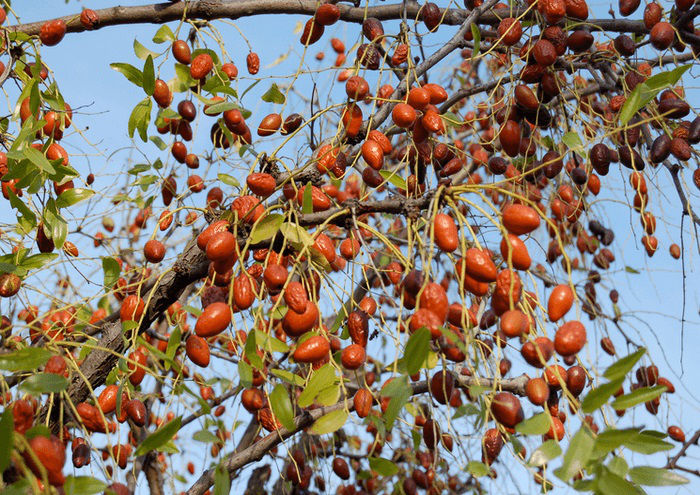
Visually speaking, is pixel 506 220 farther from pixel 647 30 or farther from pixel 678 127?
pixel 647 30

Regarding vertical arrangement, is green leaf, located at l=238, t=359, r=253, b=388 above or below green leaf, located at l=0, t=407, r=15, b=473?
above

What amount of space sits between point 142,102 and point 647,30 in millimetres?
1806

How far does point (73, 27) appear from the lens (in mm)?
2434

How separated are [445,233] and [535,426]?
39cm

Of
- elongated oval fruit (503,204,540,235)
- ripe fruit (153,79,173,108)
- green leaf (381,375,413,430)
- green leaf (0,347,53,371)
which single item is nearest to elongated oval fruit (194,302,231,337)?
green leaf (0,347,53,371)

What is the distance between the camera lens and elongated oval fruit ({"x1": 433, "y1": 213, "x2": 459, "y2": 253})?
1208 mm

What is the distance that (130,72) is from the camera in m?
1.95

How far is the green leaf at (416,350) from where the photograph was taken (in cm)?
106

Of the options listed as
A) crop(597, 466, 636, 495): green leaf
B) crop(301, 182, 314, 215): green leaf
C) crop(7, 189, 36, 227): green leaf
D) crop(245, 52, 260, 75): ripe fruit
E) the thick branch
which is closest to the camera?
crop(597, 466, 636, 495): green leaf

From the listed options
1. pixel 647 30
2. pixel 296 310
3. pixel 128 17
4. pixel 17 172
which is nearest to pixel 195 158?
pixel 128 17

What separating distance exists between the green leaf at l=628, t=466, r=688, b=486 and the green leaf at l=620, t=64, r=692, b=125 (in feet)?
2.30

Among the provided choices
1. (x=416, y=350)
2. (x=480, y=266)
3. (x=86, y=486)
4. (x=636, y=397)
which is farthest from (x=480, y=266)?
(x=86, y=486)

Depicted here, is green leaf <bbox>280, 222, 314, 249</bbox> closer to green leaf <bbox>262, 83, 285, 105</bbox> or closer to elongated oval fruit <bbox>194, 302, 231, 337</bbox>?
elongated oval fruit <bbox>194, 302, 231, 337</bbox>

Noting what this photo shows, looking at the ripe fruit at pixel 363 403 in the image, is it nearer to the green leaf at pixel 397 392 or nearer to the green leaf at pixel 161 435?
the green leaf at pixel 397 392
